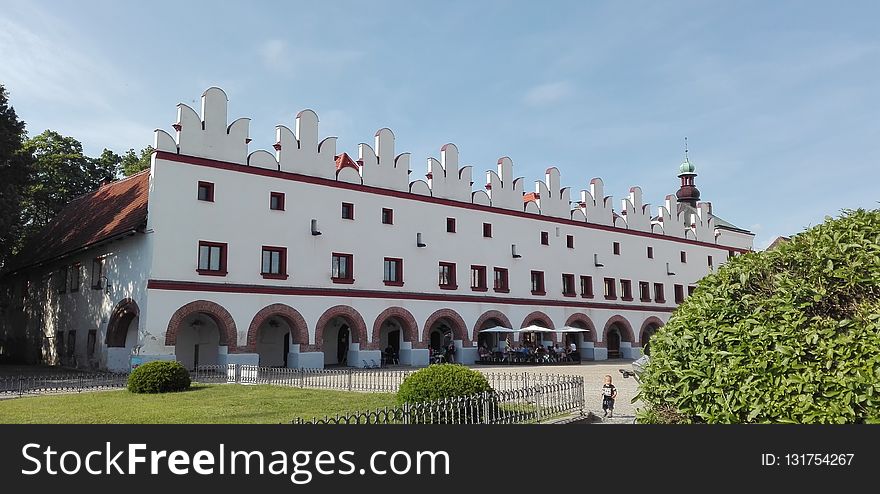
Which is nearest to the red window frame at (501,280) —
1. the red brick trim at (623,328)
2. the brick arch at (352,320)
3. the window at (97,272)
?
the red brick trim at (623,328)

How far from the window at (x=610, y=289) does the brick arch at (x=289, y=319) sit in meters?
20.6

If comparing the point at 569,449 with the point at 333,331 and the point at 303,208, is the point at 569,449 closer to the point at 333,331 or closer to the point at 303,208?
the point at 303,208

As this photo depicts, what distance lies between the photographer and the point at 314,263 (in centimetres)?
2883

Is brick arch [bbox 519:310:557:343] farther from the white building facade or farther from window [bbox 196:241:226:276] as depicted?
window [bbox 196:241:226:276]

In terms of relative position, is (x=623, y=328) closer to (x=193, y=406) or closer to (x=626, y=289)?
(x=626, y=289)

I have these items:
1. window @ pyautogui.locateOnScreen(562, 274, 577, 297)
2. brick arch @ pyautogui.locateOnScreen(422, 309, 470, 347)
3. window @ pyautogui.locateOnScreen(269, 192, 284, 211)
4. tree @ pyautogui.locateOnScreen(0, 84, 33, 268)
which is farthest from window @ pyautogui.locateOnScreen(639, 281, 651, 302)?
tree @ pyautogui.locateOnScreen(0, 84, 33, 268)

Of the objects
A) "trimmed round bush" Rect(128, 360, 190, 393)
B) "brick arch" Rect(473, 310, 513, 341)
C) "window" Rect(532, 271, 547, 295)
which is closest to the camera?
"trimmed round bush" Rect(128, 360, 190, 393)

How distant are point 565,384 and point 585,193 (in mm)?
28263

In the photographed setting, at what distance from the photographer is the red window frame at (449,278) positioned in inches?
1304

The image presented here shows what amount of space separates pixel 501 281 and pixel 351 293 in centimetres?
954

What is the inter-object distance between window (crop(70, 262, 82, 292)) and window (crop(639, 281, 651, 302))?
32515 millimetres

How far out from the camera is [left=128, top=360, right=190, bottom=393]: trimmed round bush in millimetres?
17906

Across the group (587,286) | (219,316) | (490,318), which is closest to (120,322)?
(219,316)

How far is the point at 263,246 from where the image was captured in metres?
27.5
